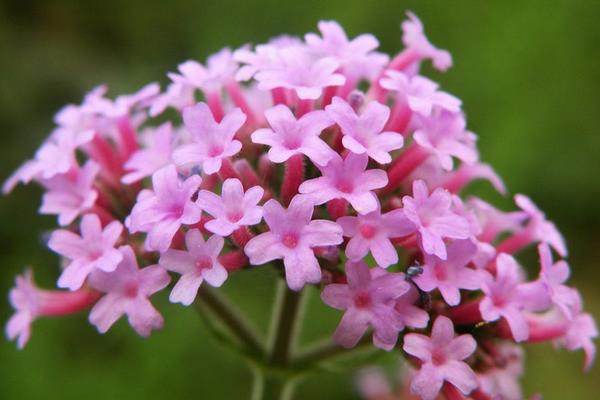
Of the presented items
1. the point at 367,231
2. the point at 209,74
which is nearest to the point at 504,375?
the point at 367,231

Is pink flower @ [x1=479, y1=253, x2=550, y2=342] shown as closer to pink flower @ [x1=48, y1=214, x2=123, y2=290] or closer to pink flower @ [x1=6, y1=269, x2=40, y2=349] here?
pink flower @ [x1=48, y1=214, x2=123, y2=290]

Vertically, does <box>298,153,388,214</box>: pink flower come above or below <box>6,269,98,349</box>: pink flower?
above

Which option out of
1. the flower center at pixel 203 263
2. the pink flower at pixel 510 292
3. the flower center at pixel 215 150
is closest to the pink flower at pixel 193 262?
the flower center at pixel 203 263

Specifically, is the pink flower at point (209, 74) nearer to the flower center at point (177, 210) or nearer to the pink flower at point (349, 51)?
the pink flower at point (349, 51)

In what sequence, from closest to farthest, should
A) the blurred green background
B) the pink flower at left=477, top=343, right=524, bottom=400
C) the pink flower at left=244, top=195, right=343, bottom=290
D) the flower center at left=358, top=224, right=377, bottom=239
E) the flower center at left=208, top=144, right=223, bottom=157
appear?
the pink flower at left=244, top=195, right=343, bottom=290, the flower center at left=358, top=224, right=377, bottom=239, the flower center at left=208, top=144, right=223, bottom=157, the pink flower at left=477, top=343, right=524, bottom=400, the blurred green background

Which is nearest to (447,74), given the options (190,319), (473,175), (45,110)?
(473,175)

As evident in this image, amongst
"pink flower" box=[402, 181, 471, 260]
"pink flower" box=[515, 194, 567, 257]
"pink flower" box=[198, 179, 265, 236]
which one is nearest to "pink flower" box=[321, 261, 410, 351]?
"pink flower" box=[402, 181, 471, 260]
